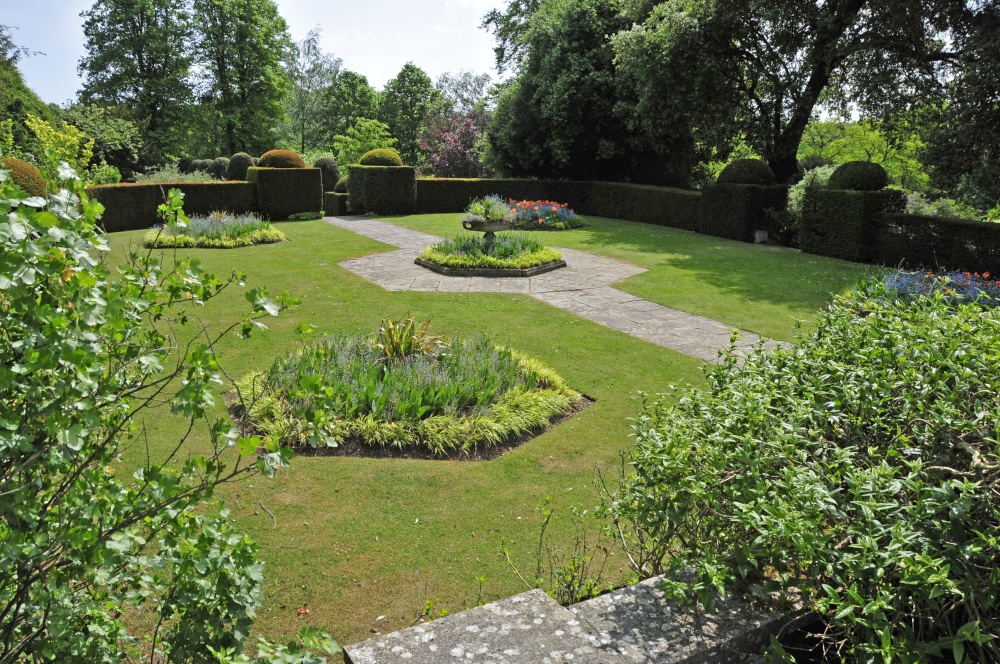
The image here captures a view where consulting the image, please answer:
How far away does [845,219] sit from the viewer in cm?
1475

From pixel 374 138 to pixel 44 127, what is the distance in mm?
20493

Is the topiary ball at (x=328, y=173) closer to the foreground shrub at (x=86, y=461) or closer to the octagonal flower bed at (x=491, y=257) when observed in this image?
the octagonal flower bed at (x=491, y=257)

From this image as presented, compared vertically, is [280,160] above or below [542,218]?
above

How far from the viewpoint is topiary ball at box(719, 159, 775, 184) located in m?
18.2

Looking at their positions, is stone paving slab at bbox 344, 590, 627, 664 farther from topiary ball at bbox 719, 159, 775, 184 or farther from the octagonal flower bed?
topiary ball at bbox 719, 159, 775, 184

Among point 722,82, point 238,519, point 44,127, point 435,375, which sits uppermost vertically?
point 722,82

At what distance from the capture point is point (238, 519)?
4.31 meters

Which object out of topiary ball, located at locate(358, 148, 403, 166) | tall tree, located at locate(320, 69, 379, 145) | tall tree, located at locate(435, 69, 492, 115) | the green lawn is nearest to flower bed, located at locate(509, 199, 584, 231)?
topiary ball, located at locate(358, 148, 403, 166)

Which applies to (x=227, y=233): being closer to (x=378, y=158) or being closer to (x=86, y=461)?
(x=378, y=158)

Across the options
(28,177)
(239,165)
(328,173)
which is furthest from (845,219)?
(239,165)

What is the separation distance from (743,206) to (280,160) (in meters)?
15.2

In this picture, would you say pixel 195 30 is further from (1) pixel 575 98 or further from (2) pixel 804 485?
(2) pixel 804 485

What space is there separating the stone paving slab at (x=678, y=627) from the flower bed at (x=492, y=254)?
408 inches

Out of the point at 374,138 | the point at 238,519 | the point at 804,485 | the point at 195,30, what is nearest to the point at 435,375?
the point at 238,519
